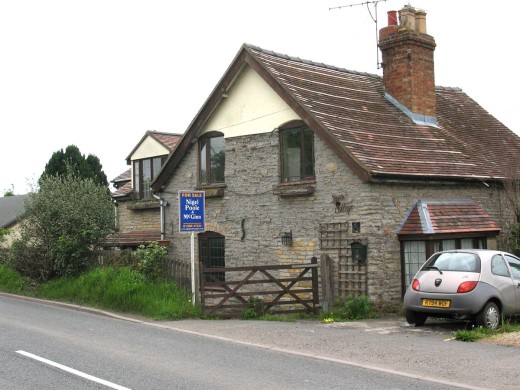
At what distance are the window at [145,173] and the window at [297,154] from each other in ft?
26.5

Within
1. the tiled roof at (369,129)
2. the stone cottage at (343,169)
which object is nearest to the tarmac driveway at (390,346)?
the stone cottage at (343,169)

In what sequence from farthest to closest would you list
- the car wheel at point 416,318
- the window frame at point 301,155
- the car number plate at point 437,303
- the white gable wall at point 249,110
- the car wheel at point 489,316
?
the white gable wall at point 249,110
the window frame at point 301,155
the car wheel at point 416,318
the car number plate at point 437,303
the car wheel at point 489,316

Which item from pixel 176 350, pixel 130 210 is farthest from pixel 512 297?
pixel 130 210

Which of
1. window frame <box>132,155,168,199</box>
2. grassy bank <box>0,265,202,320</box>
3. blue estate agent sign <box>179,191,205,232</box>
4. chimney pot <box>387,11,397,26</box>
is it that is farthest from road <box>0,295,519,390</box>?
window frame <box>132,155,168,199</box>

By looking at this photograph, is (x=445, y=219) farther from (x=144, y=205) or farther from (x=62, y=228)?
(x=144, y=205)

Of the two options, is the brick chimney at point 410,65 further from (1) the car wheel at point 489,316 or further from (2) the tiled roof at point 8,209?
(2) the tiled roof at point 8,209

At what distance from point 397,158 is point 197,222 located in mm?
5341

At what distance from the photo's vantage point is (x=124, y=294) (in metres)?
15.7

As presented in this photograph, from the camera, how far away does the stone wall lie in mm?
15242

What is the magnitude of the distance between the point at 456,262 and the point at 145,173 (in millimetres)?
15286

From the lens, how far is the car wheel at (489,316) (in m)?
11.6

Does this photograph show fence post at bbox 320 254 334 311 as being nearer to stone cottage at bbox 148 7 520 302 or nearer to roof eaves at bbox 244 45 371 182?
stone cottage at bbox 148 7 520 302

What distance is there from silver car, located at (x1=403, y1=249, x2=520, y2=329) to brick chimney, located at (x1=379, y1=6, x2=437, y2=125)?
7.24 metres

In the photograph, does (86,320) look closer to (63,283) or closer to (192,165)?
(63,283)
